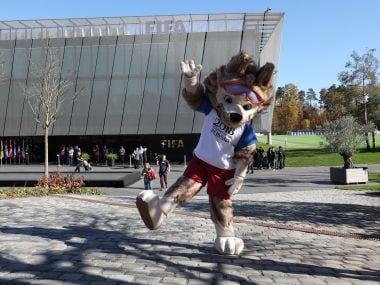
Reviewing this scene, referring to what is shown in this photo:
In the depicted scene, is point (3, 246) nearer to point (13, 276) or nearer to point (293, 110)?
point (13, 276)

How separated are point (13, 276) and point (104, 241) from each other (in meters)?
2.11

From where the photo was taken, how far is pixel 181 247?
6402 mm

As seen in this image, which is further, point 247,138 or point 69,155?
point 69,155

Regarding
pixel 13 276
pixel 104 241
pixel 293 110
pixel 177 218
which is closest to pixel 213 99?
pixel 104 241

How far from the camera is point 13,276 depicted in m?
4.74

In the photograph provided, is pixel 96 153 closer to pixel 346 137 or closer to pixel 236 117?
pixel 346 137

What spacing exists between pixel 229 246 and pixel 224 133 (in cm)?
151

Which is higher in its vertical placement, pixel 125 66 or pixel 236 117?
pixel 125 66

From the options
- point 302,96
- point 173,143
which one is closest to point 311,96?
point 302,96

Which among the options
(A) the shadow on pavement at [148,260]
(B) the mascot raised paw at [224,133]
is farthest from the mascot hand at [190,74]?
(A) the shadow on pavement at [148,260]

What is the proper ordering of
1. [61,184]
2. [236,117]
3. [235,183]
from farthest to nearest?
[61,184]
[235,183]
[236,117]

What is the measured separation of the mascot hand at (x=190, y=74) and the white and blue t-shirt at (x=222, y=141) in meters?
0.43

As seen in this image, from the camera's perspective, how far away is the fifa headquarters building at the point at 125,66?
112ft

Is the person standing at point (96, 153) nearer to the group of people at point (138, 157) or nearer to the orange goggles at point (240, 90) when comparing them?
the group of people at point (138, 157)
